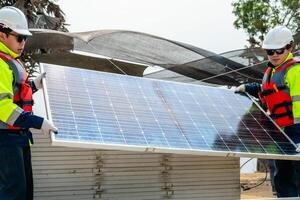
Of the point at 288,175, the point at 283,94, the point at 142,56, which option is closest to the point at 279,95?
the point at 283,94

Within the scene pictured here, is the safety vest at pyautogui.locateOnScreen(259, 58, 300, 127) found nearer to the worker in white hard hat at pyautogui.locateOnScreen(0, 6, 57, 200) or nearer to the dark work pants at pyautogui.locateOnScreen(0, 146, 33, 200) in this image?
the worker in white hard hat at pyautogui.locateOnScreen(0, 6, 57, 200)

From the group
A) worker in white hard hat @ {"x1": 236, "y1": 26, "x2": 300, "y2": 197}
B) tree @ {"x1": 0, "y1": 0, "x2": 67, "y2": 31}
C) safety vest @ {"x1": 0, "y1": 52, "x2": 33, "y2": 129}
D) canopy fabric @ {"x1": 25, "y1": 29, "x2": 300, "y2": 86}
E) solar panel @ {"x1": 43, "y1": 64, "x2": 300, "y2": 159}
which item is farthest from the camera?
tree @ {"x1": 0, "y1": 0, "x2": 67, "y2": 31}

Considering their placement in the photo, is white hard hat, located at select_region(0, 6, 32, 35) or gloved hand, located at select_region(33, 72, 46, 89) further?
gloved hand, located at select_region(33, 72, 46, 89)

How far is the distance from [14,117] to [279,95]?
305cm

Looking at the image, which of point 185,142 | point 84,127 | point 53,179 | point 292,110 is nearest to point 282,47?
point 292,110

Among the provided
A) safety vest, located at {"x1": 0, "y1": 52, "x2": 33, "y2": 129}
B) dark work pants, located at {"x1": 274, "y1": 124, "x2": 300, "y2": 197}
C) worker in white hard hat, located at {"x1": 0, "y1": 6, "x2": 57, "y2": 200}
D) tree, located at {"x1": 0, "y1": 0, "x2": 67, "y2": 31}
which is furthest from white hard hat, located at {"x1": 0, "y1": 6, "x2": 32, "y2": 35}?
tree, located at {"x1": 0, "y1": 0, "x2": 67, "y2": 31}

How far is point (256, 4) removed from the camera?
1931 cm

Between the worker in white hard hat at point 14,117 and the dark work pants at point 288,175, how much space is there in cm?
282

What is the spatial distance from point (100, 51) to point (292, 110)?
182 inches

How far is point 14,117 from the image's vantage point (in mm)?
4215

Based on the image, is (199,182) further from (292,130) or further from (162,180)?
(292,130)

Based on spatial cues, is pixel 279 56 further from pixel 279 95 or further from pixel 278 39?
pixel 279 95

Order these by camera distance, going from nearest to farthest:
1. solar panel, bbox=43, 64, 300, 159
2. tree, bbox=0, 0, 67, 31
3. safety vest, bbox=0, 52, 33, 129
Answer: safety vest, bbox=0, 52, 33, 129 → solar panel, bbox=43, 64, 300, 159 → tree, bbox=0, 0, 67, 31

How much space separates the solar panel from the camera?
4801 mm
